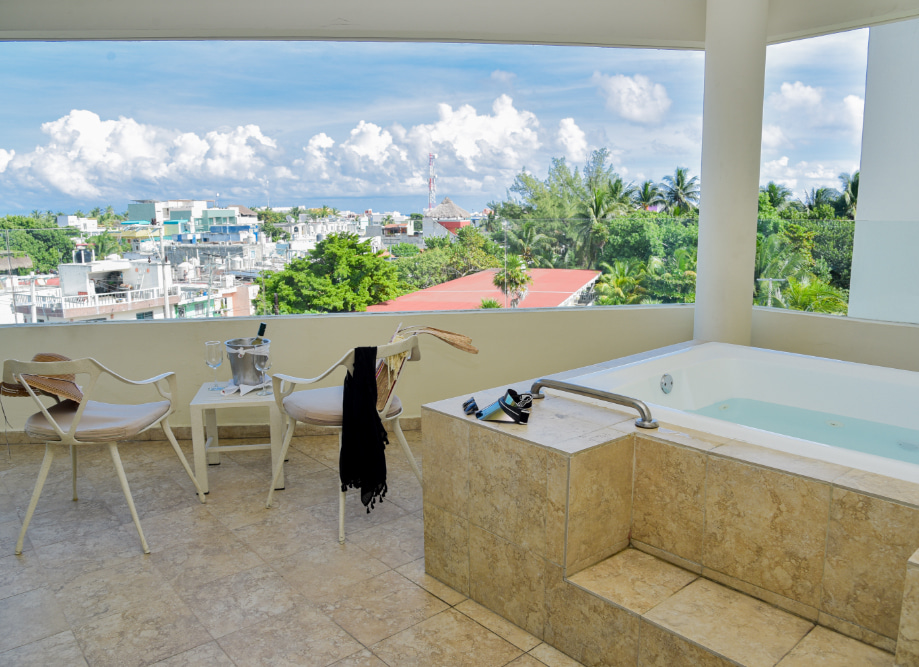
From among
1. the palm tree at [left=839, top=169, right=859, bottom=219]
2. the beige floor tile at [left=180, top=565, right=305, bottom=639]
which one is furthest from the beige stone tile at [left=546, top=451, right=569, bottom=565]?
the palm tree at [left=839, top=169, right=859, bottom=219]

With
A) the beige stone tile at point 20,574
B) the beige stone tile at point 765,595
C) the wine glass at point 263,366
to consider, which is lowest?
the beige stone tile at point 20,574

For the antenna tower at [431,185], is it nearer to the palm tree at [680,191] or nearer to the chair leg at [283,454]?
the palm tree at [680,191]

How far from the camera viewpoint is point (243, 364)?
3.27 meters

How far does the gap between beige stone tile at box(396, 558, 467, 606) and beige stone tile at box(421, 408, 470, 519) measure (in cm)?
27

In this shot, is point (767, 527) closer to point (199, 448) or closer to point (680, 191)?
point (199, 448)

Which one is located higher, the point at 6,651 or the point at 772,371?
the point at 772,371

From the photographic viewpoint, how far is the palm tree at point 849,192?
472cm

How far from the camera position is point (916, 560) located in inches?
54.2

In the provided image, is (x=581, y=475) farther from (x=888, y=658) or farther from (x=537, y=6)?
(x=537, y=6)

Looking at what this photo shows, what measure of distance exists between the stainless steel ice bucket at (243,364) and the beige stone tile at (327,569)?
0.95m

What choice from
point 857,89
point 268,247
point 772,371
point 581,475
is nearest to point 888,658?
point 581,475

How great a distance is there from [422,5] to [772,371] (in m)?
2.65

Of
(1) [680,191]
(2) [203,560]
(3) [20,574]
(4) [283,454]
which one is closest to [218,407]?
(4) [283,454]

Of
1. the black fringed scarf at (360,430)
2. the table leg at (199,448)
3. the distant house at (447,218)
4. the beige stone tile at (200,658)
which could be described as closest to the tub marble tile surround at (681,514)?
the black fringed scarf at (360,430)
